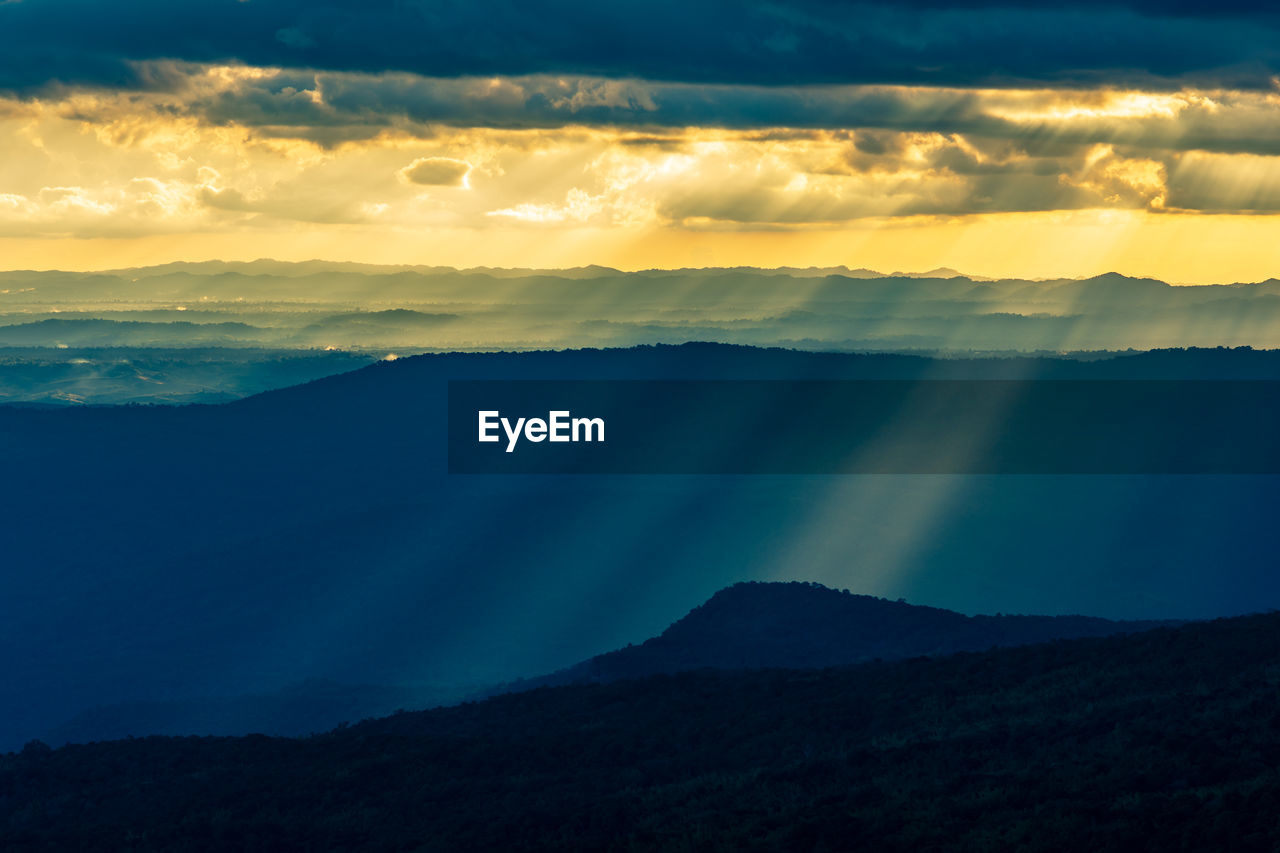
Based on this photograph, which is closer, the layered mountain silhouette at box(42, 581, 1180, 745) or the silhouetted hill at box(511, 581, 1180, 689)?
the silhouetted hill at box(511, 581, 1180, 689)

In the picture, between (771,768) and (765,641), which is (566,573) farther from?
(771,768)

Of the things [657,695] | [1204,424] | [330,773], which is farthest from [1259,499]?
[330,773]

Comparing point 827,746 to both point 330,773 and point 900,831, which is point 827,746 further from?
point 330,773

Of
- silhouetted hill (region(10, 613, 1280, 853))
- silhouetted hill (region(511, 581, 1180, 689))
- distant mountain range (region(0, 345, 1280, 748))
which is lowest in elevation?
distant mountain range (region(0, 345, 1280, 748))
